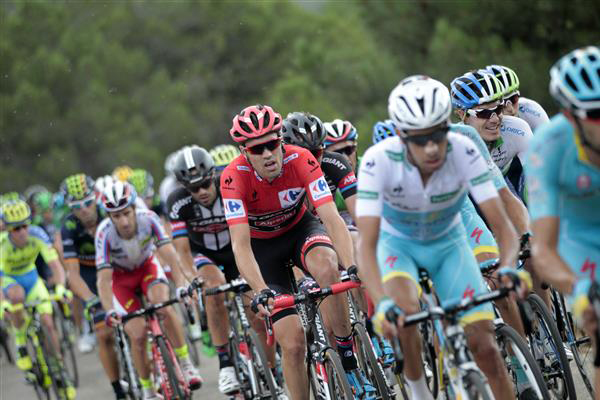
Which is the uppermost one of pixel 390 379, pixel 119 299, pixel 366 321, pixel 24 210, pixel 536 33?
pixel 536 33

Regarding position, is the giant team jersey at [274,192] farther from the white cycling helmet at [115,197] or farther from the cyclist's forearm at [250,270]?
→ the white cycling helmet at [115,197]

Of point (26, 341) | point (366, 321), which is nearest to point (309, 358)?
point (366, 321)

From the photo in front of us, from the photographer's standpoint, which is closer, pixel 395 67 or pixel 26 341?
pixel 26 341

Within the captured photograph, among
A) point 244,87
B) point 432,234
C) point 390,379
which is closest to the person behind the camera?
point 432,234

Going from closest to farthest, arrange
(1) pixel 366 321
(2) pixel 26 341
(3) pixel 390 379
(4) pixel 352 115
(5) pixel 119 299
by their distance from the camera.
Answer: (3) pixel 390 379
(1) pixel 366 321
(5) pixel 119 299
(2) pixel 26 341
(4) pixel 352 115

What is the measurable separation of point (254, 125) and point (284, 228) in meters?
1.02

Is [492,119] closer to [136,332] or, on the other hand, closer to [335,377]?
[335,377]

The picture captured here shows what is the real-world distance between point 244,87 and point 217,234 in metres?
45.5

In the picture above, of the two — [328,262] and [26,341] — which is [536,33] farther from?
[328,262]

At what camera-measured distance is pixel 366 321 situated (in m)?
8.84

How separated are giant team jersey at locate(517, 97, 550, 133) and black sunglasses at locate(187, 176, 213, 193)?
9.10 ft

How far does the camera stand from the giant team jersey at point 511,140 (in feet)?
23.7

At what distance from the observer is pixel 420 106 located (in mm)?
5051

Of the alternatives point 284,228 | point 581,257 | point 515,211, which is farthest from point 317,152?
point 581,257
